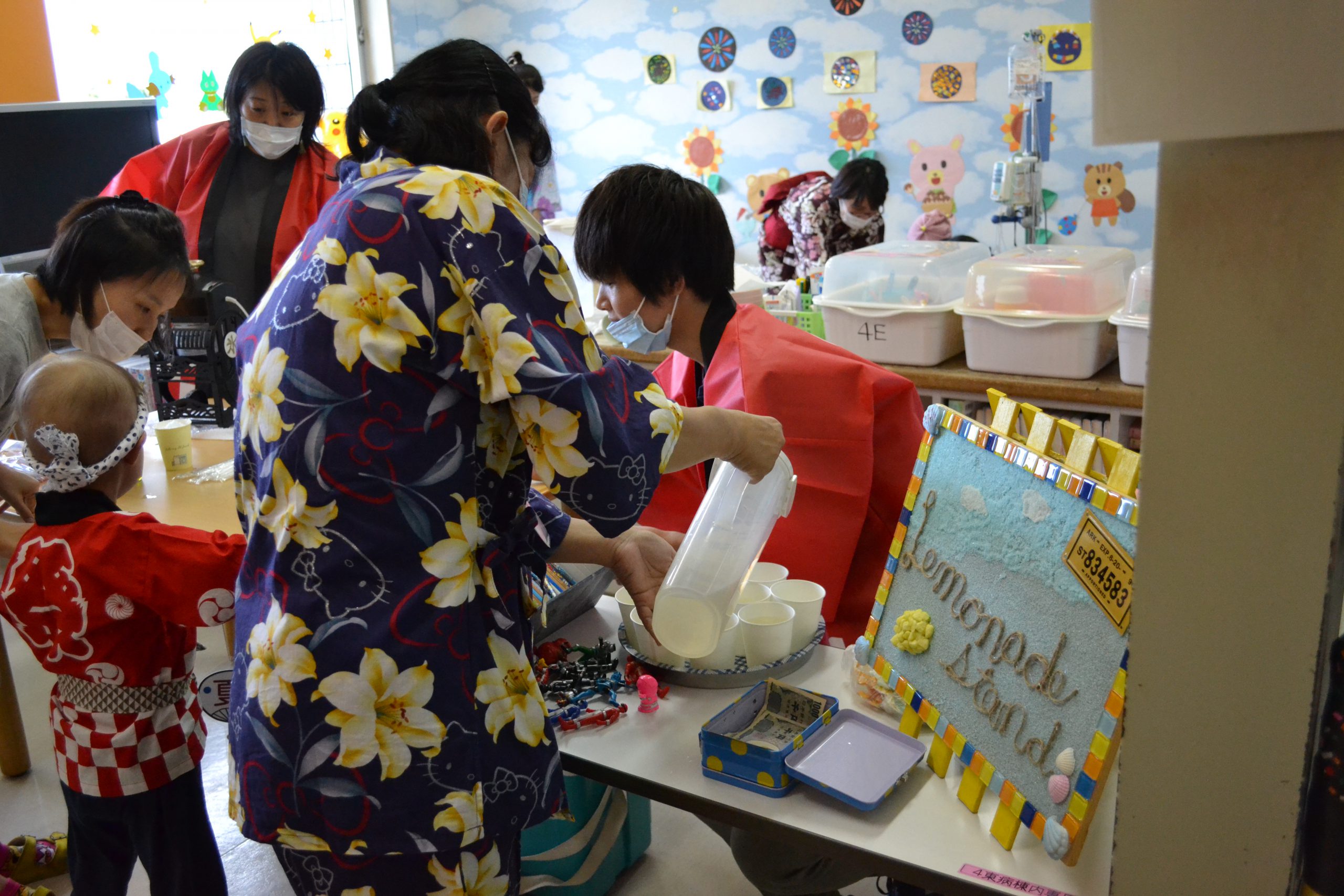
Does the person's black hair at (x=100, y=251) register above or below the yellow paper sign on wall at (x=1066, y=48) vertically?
below

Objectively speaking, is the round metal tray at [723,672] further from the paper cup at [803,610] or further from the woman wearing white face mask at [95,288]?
the woman wearing white face mask at [95,288]

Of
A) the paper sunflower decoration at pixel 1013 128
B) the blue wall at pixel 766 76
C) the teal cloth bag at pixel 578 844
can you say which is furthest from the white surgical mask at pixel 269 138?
the paper sunflower decoration at pixel 1013 128

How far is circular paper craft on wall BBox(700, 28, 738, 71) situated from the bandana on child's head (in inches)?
216

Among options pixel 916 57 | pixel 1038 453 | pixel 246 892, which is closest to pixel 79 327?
pixel 246 892

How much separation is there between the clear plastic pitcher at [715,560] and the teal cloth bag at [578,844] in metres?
0.60

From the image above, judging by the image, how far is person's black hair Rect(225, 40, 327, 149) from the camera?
3.03 meters

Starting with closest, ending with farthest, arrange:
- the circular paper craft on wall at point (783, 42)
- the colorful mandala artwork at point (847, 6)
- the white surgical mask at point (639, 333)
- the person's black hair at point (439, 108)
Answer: the person's black hair at point (439, 108) < the white surgical mask at point (639, 333) < the colorful mandala artwork at point (847, 6) < the circular paper craft on wall at point (783, 42)

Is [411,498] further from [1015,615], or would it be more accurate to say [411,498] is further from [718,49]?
[718,49]

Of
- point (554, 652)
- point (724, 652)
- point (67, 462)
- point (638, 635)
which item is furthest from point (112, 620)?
point (724, 652)

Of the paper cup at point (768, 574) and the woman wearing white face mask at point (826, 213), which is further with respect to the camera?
the woman wearing white face mask at point (826, 213)

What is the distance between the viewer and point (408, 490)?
94cm

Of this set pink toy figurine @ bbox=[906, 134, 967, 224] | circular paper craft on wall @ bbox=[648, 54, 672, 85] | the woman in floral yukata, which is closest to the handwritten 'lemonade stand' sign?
the woman in floral yukata

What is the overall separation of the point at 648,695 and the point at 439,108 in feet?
2.34

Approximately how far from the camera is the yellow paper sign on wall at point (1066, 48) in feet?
17.3
